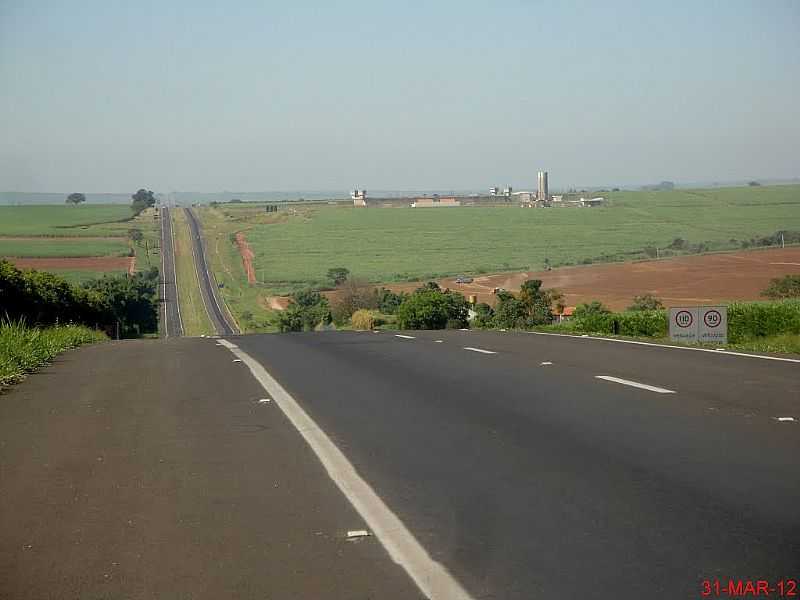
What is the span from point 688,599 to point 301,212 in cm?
14901

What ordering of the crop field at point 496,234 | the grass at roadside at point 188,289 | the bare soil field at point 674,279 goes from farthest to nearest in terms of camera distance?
the crop field at point 496,234 < the grass at roadside at point 188,289 < the bare soil field at point 674,279

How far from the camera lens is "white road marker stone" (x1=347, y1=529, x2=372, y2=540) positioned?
6374 mm

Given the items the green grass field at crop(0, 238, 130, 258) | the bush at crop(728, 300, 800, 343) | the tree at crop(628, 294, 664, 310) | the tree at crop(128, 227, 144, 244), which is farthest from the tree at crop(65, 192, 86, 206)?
the bush at crop(728, 300, 800, 343)

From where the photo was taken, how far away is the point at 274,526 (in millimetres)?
6707

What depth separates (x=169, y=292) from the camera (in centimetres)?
8981

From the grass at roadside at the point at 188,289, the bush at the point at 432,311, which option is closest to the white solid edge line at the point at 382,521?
the bush at the point at 432,311

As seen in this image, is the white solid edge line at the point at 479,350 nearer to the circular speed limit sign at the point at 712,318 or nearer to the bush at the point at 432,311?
the circular speed limit sign at the point at 712,318

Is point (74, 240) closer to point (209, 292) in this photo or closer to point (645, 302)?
point (209, 292)

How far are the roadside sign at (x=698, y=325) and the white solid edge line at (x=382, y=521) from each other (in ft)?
39.1

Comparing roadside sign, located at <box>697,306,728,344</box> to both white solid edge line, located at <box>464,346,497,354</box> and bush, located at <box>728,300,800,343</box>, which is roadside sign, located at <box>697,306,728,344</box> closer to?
bush, located at <box>728,300,800,343</box>

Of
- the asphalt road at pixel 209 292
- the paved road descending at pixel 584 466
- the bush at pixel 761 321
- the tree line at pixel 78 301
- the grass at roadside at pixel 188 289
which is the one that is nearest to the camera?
the paved road descending at pixel 584 466

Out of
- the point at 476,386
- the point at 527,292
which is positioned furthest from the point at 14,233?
Answer: the point at 476,386

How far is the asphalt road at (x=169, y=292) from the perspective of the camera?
2836 inches

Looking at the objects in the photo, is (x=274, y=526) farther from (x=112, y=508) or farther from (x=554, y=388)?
(x=554, y=388)
